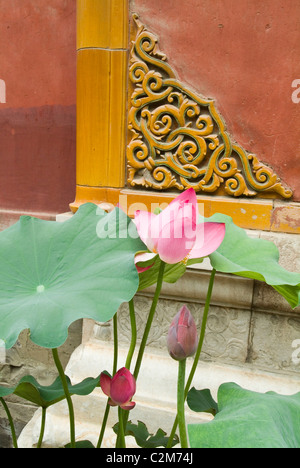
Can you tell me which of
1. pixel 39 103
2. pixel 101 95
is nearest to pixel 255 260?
pixel 101 95

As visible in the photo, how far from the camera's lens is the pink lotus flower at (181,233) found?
0.49 m

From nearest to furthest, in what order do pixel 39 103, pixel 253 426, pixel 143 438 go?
pixel 253 426, pixel 143 438, pixel 39 103

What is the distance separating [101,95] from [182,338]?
1.18 metres

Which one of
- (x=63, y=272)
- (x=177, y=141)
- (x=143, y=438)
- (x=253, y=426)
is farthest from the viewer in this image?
(x=177, y=141)

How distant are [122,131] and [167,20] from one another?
391mm

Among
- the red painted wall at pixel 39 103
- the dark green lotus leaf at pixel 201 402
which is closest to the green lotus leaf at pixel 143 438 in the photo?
the dark green lotus leaf at pixel 201 402

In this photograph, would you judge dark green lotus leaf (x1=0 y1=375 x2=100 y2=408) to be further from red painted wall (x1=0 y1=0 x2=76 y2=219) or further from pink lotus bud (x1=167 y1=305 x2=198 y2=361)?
red painted wall (x1=0 y1=0 x2=76 y2=219)

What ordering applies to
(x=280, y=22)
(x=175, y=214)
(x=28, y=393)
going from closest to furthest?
(x=175, y=214), (x=28, y=393), (x=280, y=22)

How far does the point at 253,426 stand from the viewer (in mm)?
432

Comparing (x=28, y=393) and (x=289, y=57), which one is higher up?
(x=289, y=57)

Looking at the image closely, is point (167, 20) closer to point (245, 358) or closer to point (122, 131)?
point (122, 131)

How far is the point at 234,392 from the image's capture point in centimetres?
55

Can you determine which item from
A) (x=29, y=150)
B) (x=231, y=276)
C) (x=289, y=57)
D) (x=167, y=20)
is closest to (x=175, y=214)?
(x=231, y=276)

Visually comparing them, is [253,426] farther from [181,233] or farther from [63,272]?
[63,272]
